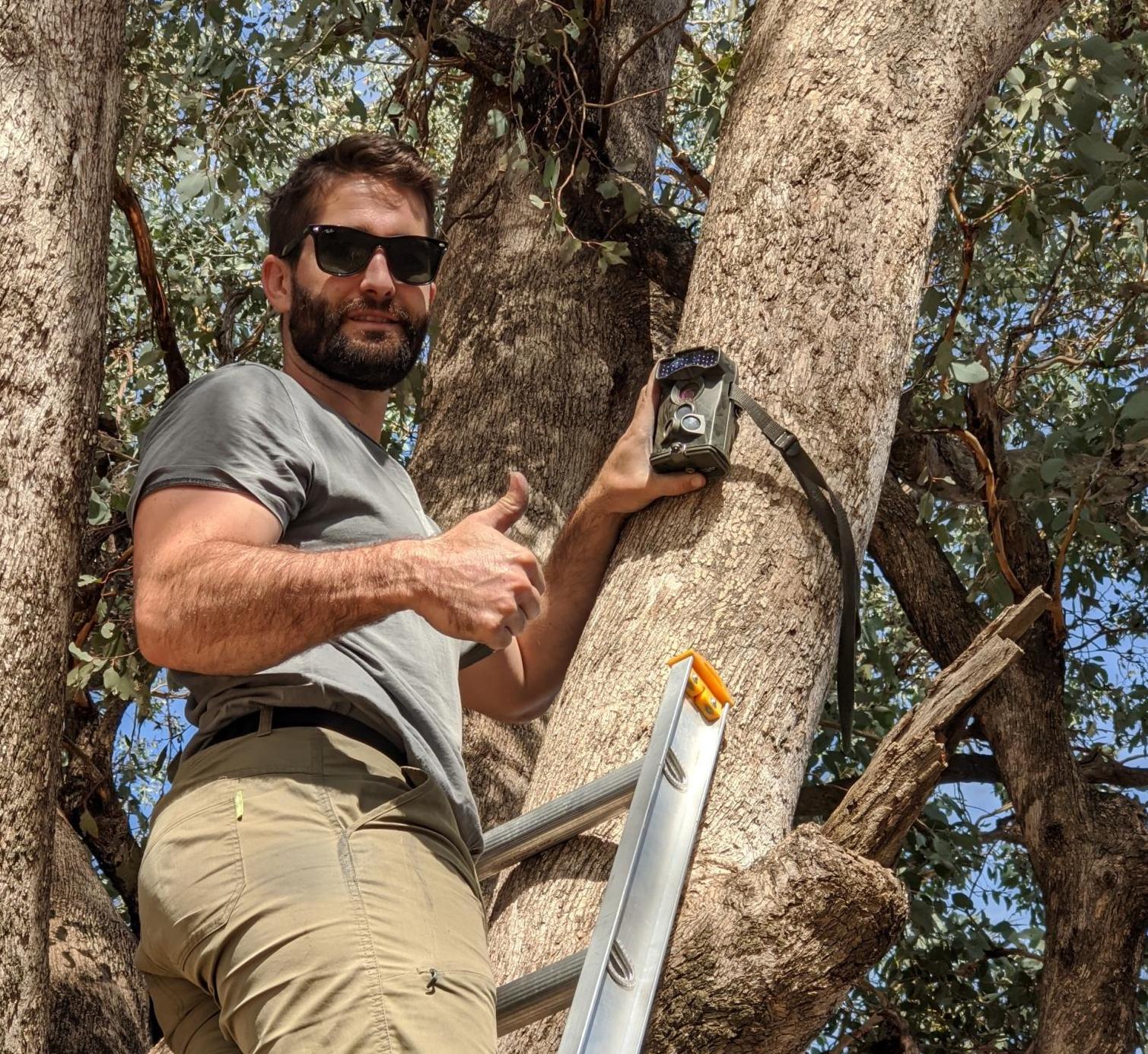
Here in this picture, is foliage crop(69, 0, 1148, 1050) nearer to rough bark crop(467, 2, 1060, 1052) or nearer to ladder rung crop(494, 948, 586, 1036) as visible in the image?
rough bark crop(467, 2, 1060, 1052)

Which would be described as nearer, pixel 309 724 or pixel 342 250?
pixel 309 724

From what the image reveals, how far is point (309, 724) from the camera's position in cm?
216

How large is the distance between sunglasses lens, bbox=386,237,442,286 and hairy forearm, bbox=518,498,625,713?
54cm

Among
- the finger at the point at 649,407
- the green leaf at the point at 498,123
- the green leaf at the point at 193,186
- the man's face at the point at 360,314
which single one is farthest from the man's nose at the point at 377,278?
the green leaf at the point at 498,123

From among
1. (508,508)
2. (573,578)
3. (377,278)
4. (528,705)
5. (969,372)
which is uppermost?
(969,372)

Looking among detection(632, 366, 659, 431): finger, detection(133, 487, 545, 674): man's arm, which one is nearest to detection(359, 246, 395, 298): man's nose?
detection(632, 366, 659, 431): finger

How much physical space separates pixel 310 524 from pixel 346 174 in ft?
2.76

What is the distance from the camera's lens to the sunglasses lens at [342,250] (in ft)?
8.97

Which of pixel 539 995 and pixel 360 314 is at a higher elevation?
pixel 360 314

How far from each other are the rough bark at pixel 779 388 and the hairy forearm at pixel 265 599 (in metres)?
0.55

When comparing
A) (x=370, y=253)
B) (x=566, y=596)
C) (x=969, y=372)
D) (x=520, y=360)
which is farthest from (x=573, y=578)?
(x=969, y=372)

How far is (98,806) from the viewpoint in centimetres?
569

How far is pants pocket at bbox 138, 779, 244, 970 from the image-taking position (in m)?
1.96

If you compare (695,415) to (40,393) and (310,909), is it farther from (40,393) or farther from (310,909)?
(40,393)
